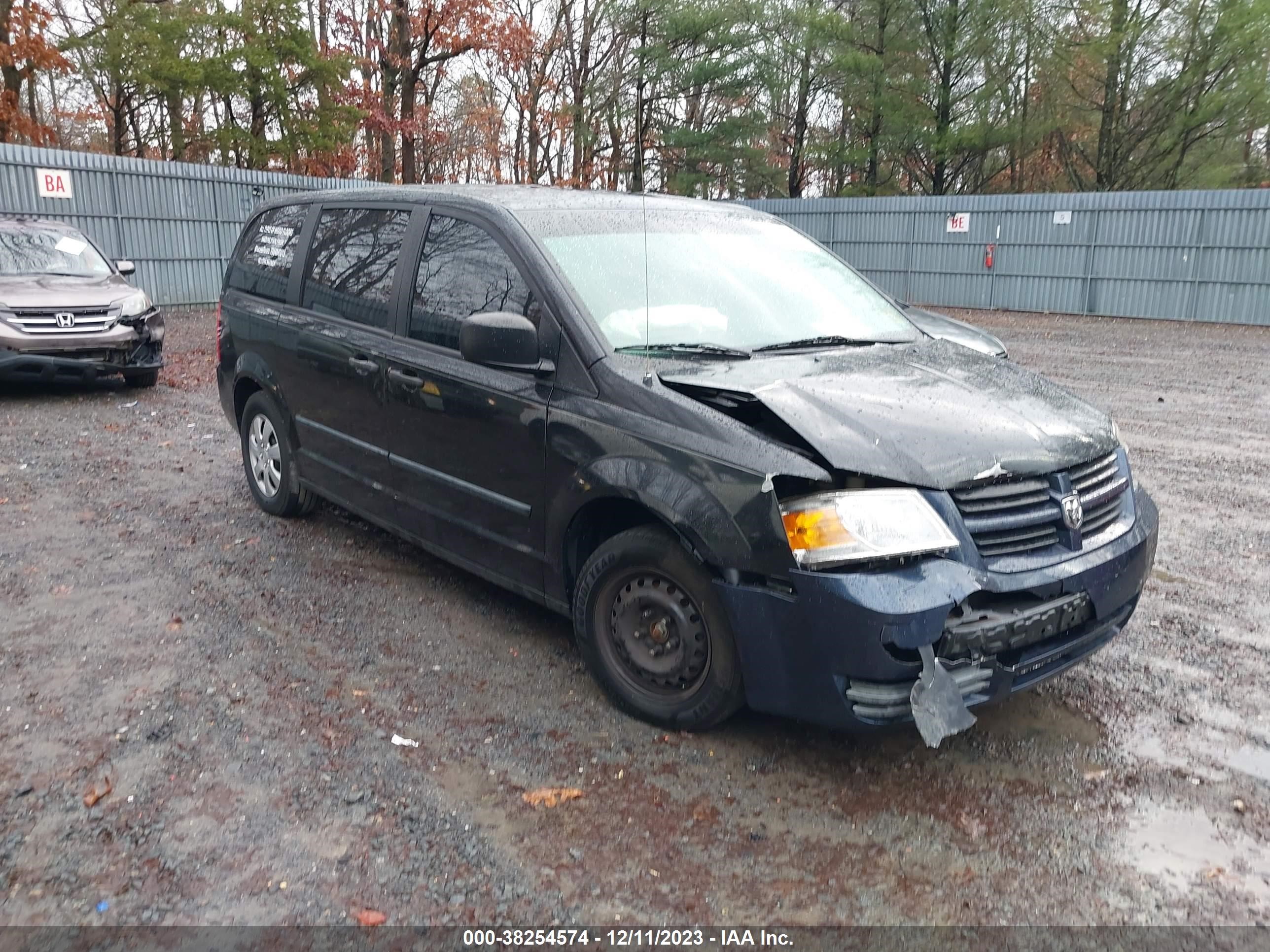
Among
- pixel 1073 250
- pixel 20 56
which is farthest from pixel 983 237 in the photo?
pixel 20 56

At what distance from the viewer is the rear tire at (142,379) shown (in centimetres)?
1040

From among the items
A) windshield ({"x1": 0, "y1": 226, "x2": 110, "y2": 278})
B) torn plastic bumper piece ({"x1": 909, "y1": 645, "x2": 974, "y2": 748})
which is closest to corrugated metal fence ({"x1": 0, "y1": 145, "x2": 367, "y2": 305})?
windshield ({"x1": 0, "y1": 226, "x2": 110, "y2": 278})

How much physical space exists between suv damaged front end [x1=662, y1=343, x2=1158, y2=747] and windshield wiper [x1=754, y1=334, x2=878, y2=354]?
1.52 ft

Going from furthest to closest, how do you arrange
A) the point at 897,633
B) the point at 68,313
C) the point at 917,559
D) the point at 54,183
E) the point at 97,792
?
the point at 54,183 < the point at 68,313 < the point at 97,792 < the point at 917,559 < the point at 897,633

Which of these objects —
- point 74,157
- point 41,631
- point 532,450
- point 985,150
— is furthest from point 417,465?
point 985,150

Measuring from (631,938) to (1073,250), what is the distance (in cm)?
2071

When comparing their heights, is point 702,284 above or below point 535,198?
below

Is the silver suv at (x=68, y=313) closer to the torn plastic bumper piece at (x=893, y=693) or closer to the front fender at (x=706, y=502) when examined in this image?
the front fender at (x=706, y=502)

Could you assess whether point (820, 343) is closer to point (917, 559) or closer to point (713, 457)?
point (713, 457)

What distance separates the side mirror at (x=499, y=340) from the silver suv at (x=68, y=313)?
24.3ft

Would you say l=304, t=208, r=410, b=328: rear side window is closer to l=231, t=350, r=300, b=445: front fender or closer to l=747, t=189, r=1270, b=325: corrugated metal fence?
l=231, t=350, r=300, b=445: front fender

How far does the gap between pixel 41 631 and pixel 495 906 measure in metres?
2.83

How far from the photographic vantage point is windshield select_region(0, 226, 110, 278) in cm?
986

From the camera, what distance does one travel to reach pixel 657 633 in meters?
3.50
